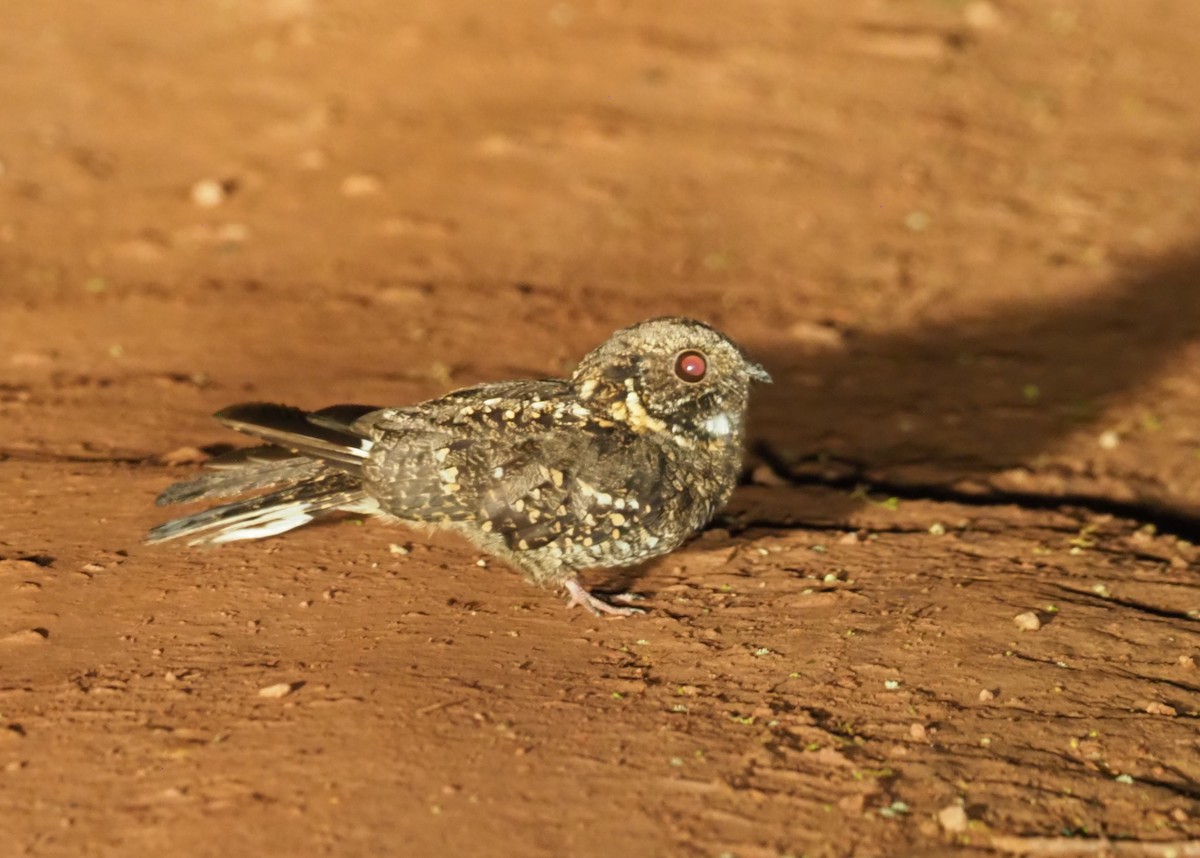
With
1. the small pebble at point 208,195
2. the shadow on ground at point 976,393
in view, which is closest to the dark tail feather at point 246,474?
the shadow on ground at point 976,393

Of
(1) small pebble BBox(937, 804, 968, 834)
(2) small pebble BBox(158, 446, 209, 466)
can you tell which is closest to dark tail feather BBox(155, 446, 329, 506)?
(2) small pebble BBox(158, 446, 209, 466)

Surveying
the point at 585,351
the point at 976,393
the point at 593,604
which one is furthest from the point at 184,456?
the point at 976,393

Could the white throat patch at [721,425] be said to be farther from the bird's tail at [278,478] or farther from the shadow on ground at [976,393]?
the bird's tail at [278,478]

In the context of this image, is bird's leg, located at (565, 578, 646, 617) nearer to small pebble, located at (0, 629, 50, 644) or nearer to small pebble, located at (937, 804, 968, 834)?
small pebble, located at (937, 804, 968, 834)

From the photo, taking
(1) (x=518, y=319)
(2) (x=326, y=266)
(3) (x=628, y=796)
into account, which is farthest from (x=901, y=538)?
(2) (x=326, y=266)

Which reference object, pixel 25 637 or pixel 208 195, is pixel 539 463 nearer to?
pixel 25 637

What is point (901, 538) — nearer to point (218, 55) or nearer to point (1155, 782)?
point (1155, 782)
